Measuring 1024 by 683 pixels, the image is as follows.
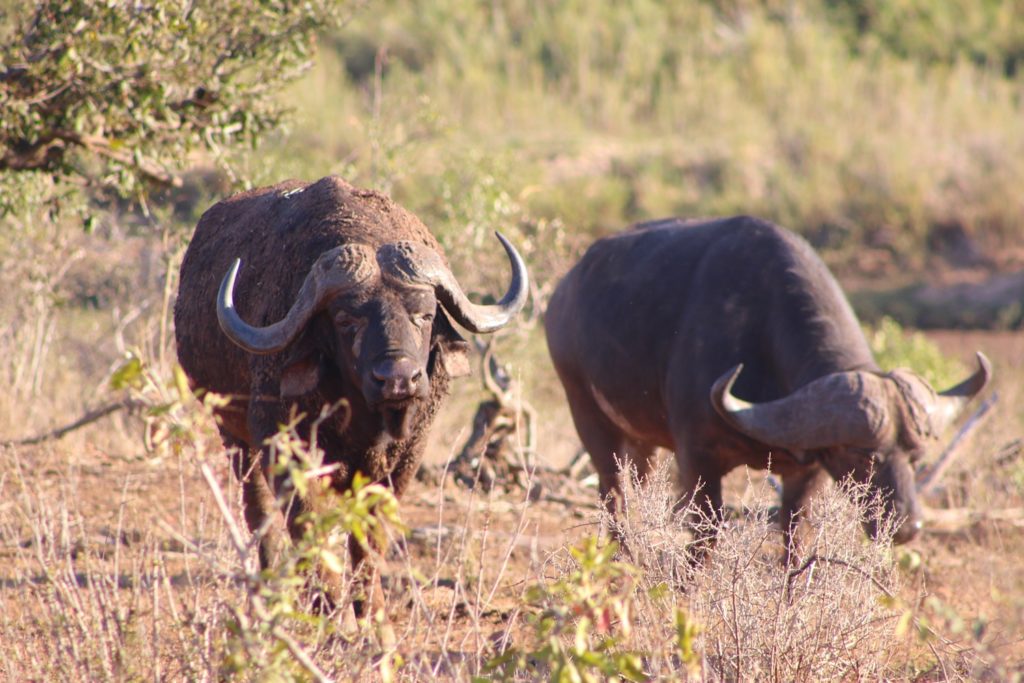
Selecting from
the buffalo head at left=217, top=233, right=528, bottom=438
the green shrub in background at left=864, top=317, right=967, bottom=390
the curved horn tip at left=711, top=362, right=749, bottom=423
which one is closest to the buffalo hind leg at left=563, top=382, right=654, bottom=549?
the curved horn tip at left=711, top=362, right=749, bottom=423

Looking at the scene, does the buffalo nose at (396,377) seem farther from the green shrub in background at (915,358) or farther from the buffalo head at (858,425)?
the green shrub in background at (915,358)

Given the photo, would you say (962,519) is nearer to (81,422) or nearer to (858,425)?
(858,425)

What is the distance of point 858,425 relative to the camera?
6.12m

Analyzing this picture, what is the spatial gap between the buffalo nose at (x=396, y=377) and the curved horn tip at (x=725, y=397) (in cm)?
163

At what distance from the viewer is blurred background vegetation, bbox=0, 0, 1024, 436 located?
7520 mm

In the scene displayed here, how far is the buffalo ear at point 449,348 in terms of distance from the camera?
590 cm

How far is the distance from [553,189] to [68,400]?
11914mm

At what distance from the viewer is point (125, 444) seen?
29.7 feet

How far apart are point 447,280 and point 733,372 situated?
4.59ft

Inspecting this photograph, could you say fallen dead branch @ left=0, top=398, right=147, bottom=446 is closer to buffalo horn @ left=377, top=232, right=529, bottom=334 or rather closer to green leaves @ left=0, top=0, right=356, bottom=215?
green leaves @ left=0, top=0, right=356, bottom=215

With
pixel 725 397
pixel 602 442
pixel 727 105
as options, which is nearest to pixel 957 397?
pixel 725 397

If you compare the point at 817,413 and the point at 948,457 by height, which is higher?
the point at 817,413

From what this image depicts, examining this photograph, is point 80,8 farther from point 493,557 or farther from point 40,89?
point 493,557

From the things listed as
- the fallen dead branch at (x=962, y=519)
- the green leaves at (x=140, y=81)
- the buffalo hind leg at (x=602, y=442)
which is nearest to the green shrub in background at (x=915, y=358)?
the fallen dead branch at (x=962, y=519)
